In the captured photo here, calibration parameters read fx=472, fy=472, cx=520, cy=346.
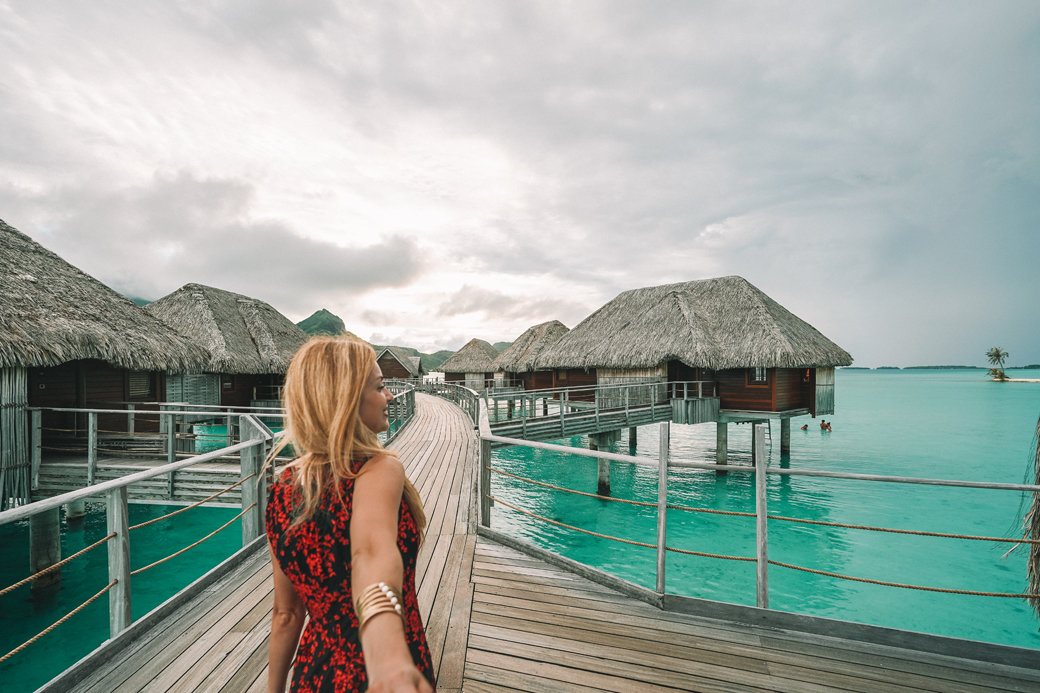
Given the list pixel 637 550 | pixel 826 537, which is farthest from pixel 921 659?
pixel 826 537

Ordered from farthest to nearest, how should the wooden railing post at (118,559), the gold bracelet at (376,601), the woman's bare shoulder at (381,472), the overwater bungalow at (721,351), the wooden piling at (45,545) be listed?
the overwater bungalow at (721,351)
the wooden piling at (45,545)
the wooden railing post at (118,559)
the woman's bare shoulder at (381,472)
the gold bracelet at (376,601)

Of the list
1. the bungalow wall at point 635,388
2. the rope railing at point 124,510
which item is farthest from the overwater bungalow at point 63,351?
the bungalow wall at point 635,388

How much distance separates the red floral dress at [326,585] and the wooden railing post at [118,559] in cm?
213

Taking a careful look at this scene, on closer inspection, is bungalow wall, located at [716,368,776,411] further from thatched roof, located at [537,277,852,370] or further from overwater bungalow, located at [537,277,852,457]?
thatched roof, located at [537,277,852,370]

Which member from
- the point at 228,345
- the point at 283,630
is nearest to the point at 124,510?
the point at 283,630

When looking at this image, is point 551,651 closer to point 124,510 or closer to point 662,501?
point 662,501

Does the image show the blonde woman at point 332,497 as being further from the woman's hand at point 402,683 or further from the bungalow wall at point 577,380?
the bungalow wall at point 577,380

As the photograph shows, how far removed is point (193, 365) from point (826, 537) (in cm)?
1696

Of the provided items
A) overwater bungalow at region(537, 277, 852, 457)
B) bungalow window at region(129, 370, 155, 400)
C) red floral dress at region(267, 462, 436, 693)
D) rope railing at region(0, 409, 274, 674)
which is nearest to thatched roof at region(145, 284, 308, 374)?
bungalow window at region(129, 370, 155, 400)

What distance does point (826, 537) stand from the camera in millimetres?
12180

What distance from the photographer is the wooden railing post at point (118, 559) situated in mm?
2688

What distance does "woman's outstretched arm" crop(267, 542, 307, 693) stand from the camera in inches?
57.7

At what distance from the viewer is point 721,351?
1838cm

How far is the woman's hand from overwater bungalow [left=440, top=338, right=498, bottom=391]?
3254 centimetres
